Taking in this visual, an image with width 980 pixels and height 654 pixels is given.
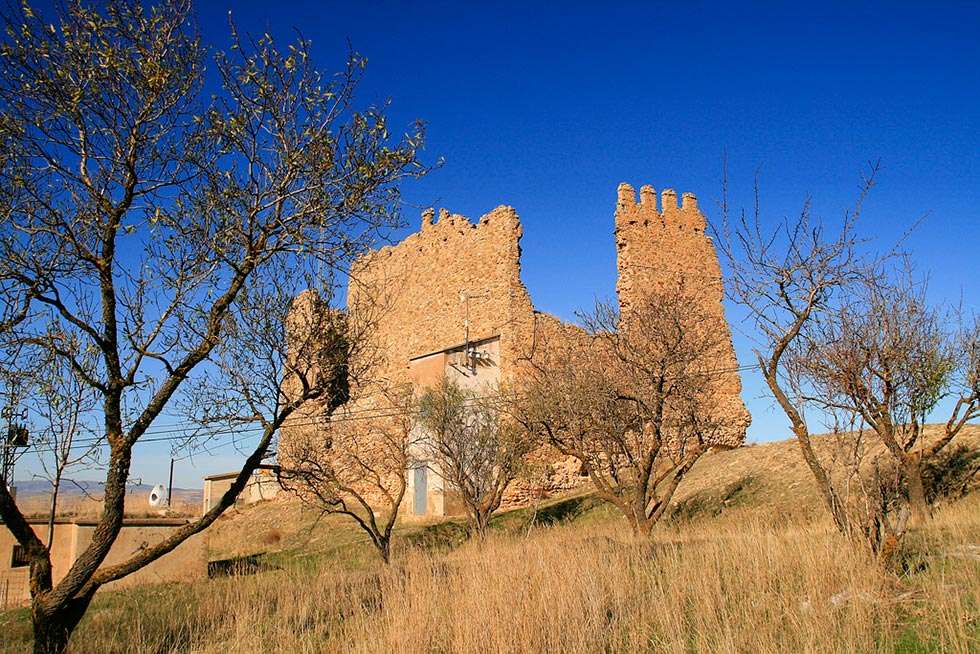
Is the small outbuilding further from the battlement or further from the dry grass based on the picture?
the battlement

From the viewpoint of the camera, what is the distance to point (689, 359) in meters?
12.1

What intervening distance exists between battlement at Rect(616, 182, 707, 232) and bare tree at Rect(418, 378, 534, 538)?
8322 mm

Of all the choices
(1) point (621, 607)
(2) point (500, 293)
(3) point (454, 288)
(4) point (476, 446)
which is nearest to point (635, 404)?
(4) point (476, 446)

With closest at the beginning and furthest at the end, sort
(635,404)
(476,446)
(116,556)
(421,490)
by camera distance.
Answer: (635,404) < (116,556) < (476,446) < (421,490)

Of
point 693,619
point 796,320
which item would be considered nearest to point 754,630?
point 693,619

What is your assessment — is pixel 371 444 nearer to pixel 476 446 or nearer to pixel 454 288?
pixel 454 288

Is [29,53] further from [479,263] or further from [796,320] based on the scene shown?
[479,263]

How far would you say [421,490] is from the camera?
23.5 meters

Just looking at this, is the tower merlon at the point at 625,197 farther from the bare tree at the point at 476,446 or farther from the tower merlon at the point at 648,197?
the bare tree at the point at 476,446

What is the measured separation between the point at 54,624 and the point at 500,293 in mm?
16567

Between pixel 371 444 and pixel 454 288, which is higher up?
pixel 454 288

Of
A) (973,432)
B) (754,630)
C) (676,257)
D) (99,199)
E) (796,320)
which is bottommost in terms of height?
(754,630)

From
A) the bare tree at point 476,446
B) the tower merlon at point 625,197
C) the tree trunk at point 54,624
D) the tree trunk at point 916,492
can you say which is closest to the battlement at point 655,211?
the tower merlon at point 625,197

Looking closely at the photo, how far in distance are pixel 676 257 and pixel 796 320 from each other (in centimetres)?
1516
